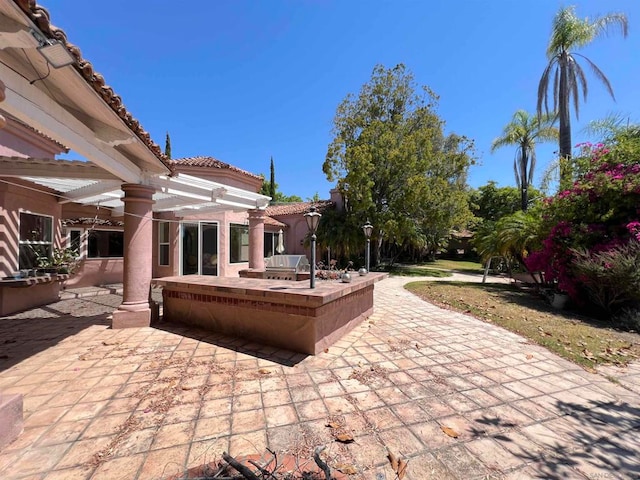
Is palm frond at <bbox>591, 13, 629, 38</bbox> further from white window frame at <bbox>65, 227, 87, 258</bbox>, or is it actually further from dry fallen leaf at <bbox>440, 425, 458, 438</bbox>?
white window frame at <bbox>65, 227, 87, 258</bbox>

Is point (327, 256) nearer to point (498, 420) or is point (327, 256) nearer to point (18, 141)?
point (18, 141)

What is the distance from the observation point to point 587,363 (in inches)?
162

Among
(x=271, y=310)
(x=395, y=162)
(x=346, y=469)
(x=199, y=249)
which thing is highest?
(x=395, y=162)

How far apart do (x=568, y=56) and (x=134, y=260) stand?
20.8m

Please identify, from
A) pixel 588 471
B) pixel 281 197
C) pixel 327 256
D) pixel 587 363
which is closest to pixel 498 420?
pixel 588 471

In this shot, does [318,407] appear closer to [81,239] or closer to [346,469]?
[346,469]

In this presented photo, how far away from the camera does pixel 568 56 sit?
13.6 m

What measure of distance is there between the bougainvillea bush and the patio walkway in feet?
12.9

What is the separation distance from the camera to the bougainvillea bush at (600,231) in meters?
6.60

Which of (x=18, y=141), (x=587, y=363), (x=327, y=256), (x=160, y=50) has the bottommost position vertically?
(x=587, y=363)

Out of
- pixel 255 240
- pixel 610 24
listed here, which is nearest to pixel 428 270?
pixel 255 240

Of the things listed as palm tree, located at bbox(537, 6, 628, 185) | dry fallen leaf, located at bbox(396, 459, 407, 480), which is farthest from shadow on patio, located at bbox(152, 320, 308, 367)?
palm tree, located at bbox(537, 6, 628, 185)

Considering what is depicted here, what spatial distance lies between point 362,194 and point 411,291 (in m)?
6.74

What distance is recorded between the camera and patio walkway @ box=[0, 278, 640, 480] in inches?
83.5
